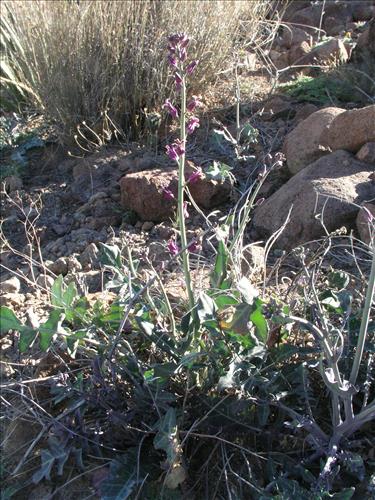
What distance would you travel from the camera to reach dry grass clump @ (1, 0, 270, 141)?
4082mm

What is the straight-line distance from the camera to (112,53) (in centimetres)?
409

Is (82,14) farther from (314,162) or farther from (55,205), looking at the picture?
(314,162)

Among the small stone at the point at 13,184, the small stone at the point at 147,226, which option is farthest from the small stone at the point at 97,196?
the small stone at the point at 13,184

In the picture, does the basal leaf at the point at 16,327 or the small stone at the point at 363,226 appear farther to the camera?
the small stone at the point at 363,226

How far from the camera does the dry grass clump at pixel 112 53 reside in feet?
13.4

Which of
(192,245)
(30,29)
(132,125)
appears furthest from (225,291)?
(30,29)

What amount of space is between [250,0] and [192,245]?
3.32 metres

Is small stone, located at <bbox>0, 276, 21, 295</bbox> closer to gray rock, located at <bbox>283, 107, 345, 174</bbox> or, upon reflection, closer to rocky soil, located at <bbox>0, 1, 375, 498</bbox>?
rocky soil, located at <bbox>0, 1, 375, 498</bbox>

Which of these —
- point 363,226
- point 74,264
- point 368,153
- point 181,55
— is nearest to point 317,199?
point 363,226

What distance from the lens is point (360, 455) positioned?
195 centimetres

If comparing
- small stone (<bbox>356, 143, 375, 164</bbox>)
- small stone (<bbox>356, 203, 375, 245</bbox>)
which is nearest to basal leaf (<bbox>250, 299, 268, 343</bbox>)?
small stone (<bbox>356, 203, 375, 245</bbox>)

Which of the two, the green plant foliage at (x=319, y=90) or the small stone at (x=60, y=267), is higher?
the green plant foliage at (x=319, y=90)

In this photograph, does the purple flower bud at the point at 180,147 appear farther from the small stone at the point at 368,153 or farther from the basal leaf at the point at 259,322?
the small stone at the point at 368,153

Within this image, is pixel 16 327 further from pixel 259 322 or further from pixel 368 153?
pixel 368 153
